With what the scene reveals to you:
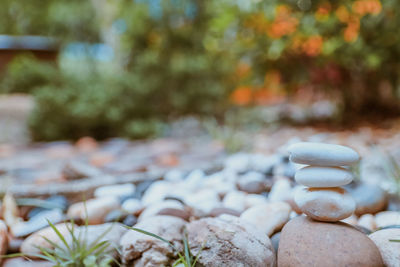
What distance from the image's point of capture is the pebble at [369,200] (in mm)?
1584

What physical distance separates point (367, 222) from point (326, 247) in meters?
0.56

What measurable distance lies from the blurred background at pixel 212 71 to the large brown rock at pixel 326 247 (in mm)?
1900

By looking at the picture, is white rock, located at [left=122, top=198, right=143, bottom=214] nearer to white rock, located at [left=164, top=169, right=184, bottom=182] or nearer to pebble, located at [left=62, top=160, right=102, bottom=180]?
white rock, located at [left=164, top=169, right=184, bottom=182]

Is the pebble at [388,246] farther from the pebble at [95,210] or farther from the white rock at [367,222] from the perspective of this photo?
the pebble at [95,210]

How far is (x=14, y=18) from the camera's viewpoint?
998 centimetres

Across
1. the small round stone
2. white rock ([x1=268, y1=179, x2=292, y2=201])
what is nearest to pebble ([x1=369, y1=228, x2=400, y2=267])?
the small round stone

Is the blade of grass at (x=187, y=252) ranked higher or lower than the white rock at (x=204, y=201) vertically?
higher

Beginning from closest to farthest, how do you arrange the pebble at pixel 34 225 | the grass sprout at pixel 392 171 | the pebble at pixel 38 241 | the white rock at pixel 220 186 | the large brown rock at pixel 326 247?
the large brown rock at pixel 326 247, the pebble at pixel 38 241, the pebble at pixel 34 225, the grass sprout at pixel 392 171, the white rock at pixel 220 186

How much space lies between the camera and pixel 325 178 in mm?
1119

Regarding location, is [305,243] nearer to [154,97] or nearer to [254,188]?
[254,188]

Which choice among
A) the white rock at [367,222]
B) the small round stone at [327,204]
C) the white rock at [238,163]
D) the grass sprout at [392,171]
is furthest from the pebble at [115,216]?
the grass sprout at [392,171]

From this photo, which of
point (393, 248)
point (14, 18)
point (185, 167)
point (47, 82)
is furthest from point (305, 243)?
point (14, 18)

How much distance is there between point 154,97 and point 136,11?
1.15 meters

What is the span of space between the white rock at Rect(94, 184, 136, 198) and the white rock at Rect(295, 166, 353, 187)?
106 centimetres
